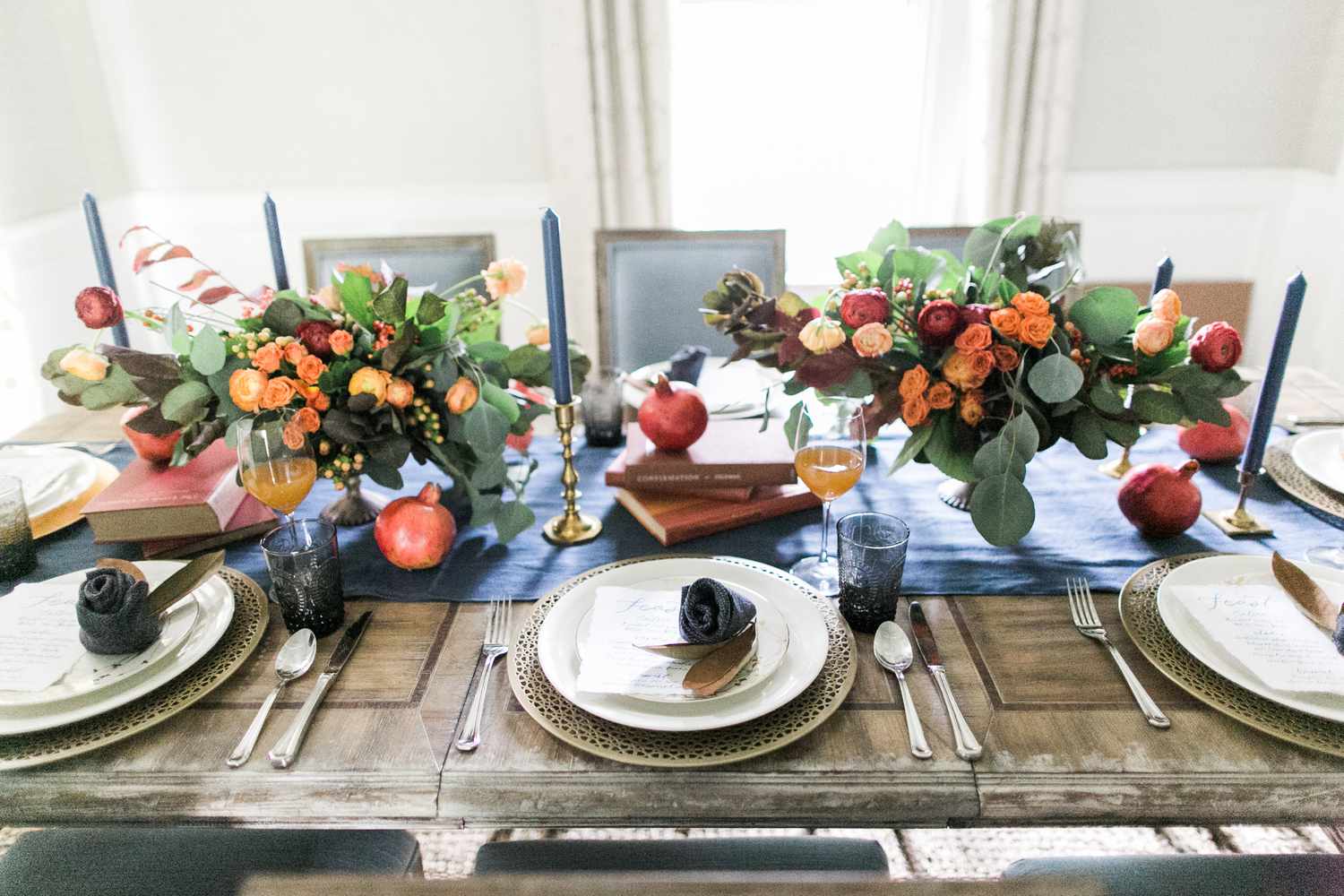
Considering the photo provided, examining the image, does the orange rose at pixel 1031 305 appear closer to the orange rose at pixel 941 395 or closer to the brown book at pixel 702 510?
the orange rose at pixel 941 395

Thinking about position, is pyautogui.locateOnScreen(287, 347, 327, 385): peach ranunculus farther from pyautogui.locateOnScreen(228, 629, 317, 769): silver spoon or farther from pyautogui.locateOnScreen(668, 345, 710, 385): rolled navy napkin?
pyautogui.locateOnScreen(668, 345, 710, 385): rolled navy napkin

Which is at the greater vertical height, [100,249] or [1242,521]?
[100,249]

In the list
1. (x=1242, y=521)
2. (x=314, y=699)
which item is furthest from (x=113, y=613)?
(x=1242, y=521)

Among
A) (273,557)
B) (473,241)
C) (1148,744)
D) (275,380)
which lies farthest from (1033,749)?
(473,241)

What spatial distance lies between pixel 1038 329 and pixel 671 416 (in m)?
0.46

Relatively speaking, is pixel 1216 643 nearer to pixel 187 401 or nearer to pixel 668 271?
pixel 187 401

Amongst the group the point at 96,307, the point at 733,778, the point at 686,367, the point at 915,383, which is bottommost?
the point at 733,778

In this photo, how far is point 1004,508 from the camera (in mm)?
1001

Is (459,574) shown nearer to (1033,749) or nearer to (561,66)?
(1033,749)

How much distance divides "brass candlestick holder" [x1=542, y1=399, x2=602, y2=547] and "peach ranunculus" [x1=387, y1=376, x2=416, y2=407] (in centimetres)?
18

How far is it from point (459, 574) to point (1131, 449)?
1003 millimetres

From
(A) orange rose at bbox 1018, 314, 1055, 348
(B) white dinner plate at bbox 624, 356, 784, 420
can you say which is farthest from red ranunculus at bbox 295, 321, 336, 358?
(A) orange rose at bbox 1018, 314, 1055, 348

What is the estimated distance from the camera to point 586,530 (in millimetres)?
1162

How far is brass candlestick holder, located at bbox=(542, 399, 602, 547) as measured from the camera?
44.5 inches
